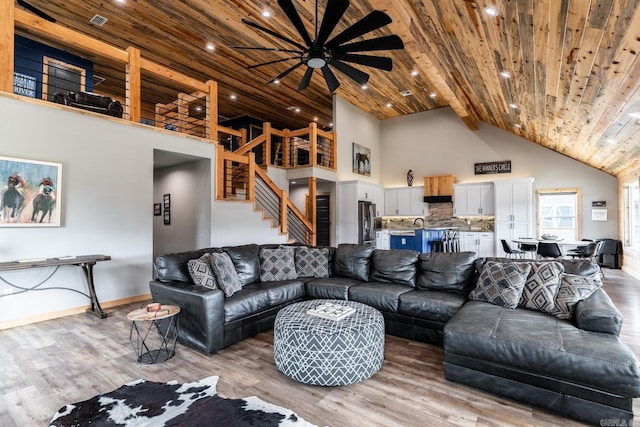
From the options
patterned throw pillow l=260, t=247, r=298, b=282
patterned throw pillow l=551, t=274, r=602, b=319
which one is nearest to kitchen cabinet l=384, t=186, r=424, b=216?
patterned throw pillow l=260, t=247, r=298, b=282

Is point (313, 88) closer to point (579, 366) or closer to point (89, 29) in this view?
point (89, 29)

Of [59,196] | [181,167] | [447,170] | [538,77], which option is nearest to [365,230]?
[447,170]

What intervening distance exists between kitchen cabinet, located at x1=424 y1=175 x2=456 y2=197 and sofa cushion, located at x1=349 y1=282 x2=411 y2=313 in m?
6.55

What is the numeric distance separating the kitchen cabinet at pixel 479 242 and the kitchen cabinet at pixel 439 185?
1.35 m

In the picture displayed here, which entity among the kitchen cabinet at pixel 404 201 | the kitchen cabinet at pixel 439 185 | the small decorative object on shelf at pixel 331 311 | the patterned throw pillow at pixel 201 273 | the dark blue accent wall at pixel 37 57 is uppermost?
the dark blue accent wall at pixel 37 57

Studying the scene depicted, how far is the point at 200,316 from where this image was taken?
3102 millimetres

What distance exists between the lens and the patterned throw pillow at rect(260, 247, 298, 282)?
4.29 m

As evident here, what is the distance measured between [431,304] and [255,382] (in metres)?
1.88

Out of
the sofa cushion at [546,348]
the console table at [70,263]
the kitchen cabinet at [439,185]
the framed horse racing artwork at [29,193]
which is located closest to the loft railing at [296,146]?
the kitchen cabinet at [439,185]

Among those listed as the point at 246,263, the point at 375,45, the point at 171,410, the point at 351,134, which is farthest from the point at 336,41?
the point at 351,134

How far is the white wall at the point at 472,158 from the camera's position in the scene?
8320 mm

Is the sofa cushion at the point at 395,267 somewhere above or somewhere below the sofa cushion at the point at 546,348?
above

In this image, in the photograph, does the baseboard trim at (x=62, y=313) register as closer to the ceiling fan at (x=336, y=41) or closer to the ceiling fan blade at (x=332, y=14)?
the ceiling fan at (x=336, y=41)

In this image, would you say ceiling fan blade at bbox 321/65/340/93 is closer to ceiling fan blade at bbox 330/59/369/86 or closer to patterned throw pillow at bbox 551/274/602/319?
ceiling fan blade at bbox 330/59/369/86
